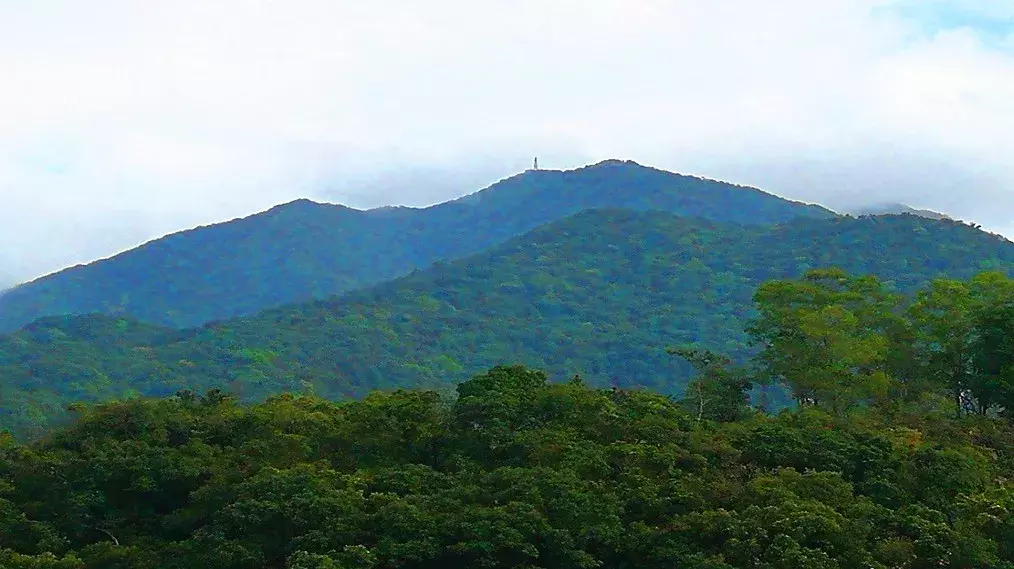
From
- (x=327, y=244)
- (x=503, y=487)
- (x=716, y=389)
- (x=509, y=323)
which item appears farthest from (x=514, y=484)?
(x=327, y=244)

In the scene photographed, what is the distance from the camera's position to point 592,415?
24.6 m

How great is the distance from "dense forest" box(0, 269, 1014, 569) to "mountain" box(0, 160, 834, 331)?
12460 cm

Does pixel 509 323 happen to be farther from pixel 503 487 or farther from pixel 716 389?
pixel 503 487

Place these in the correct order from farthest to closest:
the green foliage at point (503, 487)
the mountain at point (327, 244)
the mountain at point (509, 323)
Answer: the mountain at point (327, 244) → the mountain at point (509, 323) → the green foliage at point (503, 487)

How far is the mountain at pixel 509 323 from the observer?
279 ft

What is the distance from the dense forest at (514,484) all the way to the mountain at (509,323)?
5083 cm

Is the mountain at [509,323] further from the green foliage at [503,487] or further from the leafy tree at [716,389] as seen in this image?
the green foliage at [503,487]

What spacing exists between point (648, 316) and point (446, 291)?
25158mm

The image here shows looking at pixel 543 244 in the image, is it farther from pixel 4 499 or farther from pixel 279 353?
pixel 4 499

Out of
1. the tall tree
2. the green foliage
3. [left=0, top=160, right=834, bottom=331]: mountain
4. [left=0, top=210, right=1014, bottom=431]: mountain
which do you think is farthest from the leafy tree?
[left=0, top=160, right=834, bottom=331]: mountain

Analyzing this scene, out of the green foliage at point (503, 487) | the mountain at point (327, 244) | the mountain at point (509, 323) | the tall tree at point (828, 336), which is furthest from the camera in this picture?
the mountain at point (327, 244)

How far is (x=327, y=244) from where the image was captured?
17538 centimetres

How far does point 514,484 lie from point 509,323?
83.3m

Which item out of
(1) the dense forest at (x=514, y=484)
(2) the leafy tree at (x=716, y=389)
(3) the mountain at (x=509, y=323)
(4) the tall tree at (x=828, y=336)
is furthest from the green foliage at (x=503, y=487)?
(3) the mountain at (x=509, y=323)
